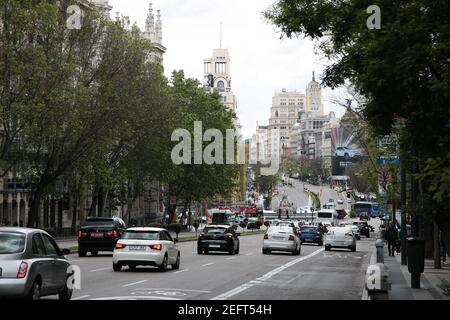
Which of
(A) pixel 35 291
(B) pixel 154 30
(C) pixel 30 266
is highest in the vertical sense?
(B) pixel 154 30

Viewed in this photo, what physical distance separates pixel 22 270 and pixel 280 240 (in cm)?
3058

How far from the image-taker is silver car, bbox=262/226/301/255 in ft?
148

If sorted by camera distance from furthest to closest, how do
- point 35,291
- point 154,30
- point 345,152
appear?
point 154,30, point 345,152, point 35,291

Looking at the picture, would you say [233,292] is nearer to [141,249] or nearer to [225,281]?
[225,281]

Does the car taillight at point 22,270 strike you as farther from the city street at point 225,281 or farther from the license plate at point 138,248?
the license plate at point 138,248

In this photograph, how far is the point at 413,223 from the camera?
107 ft

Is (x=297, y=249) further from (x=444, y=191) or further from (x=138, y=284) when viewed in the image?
(x=444, y=191)

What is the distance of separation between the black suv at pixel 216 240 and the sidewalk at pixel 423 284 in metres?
10.6

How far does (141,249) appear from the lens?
92.3 feet

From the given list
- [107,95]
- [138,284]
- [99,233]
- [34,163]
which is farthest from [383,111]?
[34,163]

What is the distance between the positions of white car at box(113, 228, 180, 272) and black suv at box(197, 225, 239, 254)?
14.1m

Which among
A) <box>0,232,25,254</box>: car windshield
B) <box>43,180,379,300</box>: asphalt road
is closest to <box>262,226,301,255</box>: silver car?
<box>43,180,379,300</box>: asphalt road

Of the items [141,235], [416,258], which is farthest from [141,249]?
[416,258]

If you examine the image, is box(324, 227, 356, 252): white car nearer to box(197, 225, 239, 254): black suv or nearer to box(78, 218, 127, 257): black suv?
box(197, 225, 239, 254): black suv
